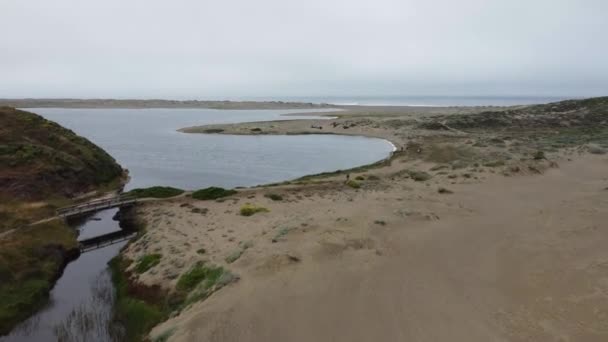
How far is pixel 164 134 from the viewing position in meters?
79.2

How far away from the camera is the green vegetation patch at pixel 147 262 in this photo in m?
19.8

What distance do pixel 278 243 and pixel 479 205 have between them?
14.0 m

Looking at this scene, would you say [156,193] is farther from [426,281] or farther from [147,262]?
[426,281]

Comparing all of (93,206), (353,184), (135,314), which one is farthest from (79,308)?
(353,184)

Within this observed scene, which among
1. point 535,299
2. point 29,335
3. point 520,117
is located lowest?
point 29,335

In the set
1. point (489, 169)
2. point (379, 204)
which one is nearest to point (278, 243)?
point (379, 204)

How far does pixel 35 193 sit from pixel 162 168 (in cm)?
1602

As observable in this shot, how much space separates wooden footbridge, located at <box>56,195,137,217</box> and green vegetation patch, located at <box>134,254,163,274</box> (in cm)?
977

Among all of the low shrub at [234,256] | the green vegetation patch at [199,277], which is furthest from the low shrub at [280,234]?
the green vegetation patch at [199,277]

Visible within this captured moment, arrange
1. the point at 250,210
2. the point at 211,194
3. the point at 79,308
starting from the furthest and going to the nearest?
the point at 211,194
the point at 250,210
the point at 79,308

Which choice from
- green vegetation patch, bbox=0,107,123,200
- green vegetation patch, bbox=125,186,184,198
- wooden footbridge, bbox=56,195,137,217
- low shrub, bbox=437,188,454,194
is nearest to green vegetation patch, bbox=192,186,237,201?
green vegetation patch, bbox=125,186,184,198

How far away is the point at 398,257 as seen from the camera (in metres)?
18.2

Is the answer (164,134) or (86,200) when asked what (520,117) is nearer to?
(164,134)

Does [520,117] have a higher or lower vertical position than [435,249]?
higher
